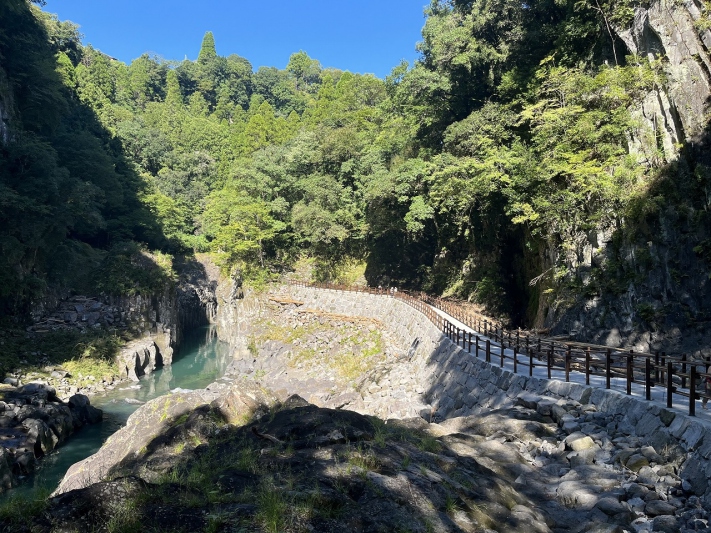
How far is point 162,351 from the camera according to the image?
3800 cm

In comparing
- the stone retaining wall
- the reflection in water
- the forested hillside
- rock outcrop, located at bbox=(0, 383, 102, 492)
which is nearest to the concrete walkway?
the stone retaining wall

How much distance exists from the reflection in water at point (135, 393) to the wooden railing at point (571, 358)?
29.0 feet

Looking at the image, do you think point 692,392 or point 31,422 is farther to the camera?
point 31,422

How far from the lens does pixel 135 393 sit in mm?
29156

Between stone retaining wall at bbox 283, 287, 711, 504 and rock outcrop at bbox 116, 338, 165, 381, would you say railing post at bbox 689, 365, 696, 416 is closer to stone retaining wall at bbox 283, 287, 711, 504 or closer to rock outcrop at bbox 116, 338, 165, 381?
stone retaining wall at bbox 283, 287, 711, 504

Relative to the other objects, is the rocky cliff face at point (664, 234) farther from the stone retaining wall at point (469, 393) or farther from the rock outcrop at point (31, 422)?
the rock outcrop at point (31, 422)

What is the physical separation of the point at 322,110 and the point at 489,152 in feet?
137

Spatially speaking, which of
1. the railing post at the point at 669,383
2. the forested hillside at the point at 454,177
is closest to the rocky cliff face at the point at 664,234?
the forested hillside at the point at 454,177

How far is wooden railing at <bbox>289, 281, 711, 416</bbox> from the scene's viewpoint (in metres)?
7.74

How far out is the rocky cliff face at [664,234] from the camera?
16.3m

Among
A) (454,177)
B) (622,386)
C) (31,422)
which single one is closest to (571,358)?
(622,386)

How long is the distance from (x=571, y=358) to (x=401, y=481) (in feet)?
27.8

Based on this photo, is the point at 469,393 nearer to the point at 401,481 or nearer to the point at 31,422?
the point at 401,481

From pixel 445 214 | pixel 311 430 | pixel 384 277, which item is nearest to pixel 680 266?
pixel 311 430
